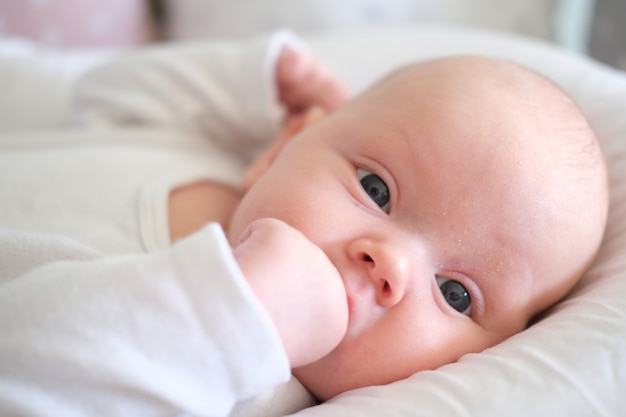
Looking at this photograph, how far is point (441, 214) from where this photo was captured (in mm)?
676

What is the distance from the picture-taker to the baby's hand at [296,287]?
54 cm

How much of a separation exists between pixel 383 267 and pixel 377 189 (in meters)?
0.11

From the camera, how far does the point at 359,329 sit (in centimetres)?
64

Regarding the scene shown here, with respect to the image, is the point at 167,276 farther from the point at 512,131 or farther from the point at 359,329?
the point at 512,131

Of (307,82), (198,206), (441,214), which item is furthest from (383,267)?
(307,82)

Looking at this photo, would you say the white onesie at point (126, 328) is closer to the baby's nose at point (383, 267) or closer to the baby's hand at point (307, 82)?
the baby's nose at point (383, 267)

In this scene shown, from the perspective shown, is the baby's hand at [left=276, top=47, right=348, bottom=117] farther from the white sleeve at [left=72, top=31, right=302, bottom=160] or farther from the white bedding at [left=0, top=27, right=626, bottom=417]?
the white bedding at [left=0, top=27, right=626, bottom=417]

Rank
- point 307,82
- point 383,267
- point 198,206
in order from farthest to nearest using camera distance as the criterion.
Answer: point 307,82 < point 198,206 < point 383,267

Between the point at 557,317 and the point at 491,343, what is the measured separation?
0.08 metres

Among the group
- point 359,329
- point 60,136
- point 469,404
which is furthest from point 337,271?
point 60,136

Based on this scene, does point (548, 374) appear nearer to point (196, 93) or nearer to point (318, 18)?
point (196, 93)

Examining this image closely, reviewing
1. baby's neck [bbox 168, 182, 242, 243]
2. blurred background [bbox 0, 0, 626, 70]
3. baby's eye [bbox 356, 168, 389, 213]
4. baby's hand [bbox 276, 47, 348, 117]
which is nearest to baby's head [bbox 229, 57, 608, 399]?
baby's eye [bbox 356, 168, 389, 213]

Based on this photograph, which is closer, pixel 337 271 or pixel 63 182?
pixel 337 271

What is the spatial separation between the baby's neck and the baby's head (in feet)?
0.43
